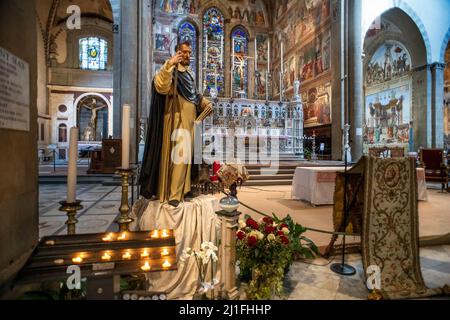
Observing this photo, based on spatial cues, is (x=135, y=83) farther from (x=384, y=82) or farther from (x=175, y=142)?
(x=384, y=82)

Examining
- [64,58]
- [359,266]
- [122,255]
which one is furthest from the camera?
[64,58]

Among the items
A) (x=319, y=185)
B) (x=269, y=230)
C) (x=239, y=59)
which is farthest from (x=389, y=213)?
(x=239, y=59)

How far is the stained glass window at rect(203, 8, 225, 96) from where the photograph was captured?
65.4 feet

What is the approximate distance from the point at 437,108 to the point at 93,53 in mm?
23050

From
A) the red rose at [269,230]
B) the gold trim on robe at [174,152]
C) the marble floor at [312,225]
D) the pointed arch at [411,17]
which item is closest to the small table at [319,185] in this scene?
the marble floor at [312,225]

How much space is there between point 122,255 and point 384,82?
2162cm

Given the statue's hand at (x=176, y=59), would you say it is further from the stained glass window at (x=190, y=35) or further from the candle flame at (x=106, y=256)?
the stained glass window at (x=190, y=35)

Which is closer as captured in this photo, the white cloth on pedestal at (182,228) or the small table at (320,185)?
the white cloth on pedestal at (182,228)

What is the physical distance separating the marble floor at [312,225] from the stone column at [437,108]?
9884 mm

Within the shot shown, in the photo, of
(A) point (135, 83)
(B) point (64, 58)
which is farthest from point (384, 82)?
(B) point (64, 58)

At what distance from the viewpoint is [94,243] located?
1505 millimetres

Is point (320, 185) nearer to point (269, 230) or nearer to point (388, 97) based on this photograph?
point (269, 230)

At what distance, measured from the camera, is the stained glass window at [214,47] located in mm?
19922

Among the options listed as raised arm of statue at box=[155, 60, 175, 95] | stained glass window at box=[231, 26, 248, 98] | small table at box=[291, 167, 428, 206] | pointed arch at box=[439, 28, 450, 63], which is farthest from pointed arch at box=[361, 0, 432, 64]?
raised arm of statue at box=[155, 60, 175, 95]
